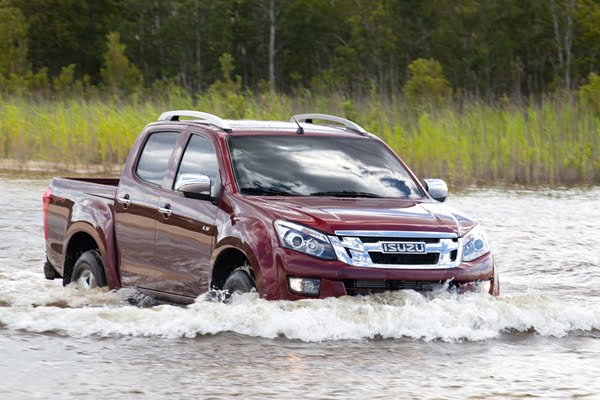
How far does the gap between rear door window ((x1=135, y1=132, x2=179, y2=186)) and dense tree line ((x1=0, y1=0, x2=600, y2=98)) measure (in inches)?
1526

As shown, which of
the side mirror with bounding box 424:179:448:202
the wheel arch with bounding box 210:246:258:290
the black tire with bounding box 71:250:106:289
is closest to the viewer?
the wheel arch with bounding box 210:246:258:290

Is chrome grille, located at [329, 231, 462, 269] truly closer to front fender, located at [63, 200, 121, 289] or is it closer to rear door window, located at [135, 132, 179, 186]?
rear door window, located at [135, 132, 179, 186]

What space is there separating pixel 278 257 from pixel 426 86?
34.6m

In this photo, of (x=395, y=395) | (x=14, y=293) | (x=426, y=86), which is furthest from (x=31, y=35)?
(x=395, y=395)

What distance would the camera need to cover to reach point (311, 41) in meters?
71.4

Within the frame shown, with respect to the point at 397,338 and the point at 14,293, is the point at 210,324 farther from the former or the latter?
the point at 14,293

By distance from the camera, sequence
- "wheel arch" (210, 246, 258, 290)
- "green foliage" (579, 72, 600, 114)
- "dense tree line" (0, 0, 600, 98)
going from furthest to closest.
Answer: "dense tree line" (0, 0, 600, 98)
"green foliage" (579, 72, 600, 114)
"wheel arch" (210, 246, 258, 290)

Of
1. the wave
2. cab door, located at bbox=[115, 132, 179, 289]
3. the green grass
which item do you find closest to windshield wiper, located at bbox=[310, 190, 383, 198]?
the wave

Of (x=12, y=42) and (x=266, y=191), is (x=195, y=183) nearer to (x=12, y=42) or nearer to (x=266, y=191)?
(x=266, y=191)

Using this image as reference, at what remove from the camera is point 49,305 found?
Answer: 11.3 meters

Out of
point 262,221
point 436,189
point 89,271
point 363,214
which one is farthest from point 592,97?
point 262,221

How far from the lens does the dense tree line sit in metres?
58.6

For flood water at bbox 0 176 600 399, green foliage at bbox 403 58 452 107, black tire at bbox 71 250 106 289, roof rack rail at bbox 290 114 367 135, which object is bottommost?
flood water at bbox 0 176 600 399

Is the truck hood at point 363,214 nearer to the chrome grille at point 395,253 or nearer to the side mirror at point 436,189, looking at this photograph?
the chrome grille at point 395,253
